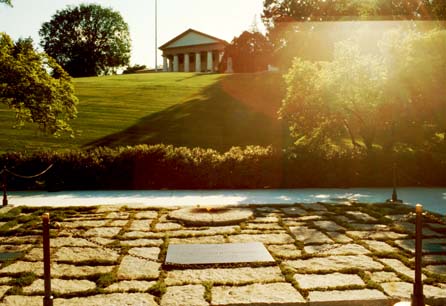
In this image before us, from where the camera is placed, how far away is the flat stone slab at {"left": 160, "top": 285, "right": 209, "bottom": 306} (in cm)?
521

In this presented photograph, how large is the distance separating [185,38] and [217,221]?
80816 mm

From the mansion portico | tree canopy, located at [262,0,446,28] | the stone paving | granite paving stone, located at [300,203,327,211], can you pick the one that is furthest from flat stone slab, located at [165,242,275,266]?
the mansion portico

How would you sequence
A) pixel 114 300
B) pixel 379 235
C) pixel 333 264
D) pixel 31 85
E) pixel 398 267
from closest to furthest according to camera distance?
pixel 114 300 → pixel 398 267 → pixel 333 264 → pixel 379 235 → pixel 31 85

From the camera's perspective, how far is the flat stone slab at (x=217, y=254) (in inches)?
266

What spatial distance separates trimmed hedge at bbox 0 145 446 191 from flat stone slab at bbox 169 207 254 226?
470 centimetres

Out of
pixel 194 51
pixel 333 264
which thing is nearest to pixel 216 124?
pixel 333 264

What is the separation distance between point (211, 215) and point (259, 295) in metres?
4.58

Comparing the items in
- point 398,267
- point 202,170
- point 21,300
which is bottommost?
point 21,300

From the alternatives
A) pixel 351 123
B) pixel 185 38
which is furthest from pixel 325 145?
pixel 185 38

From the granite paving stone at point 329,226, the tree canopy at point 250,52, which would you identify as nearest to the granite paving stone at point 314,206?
the granite paving stone at point 329,226

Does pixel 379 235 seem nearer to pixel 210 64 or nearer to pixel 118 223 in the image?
pixel 118 223

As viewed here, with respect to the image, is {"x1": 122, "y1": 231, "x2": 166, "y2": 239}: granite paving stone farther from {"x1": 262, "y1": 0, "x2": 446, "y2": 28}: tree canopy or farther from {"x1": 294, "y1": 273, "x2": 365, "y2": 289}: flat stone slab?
{"x1": 262, "y1": 0, "x2": 446, "y2": 28}: tree canopy

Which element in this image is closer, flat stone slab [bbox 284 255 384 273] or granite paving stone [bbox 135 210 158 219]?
flat stone slab [bbox 284 255 384 273]

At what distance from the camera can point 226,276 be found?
6152 millimetres
